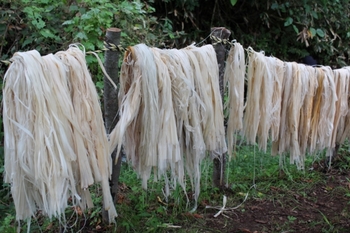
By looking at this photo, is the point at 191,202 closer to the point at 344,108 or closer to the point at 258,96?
the point at 258,96

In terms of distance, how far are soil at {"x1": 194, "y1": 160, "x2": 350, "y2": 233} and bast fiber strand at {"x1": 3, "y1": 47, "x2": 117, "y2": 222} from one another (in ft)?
3.89

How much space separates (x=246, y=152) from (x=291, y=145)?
161 centimetres

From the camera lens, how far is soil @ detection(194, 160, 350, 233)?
2662 millimetres

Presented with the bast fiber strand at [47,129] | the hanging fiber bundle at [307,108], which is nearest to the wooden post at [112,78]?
the bast fiber strand at [47,129]

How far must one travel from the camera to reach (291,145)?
108 inches

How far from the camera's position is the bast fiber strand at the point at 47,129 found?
1.61 meters

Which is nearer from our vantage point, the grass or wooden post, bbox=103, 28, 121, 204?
wooden post, bbox=103, 28, 121, 204

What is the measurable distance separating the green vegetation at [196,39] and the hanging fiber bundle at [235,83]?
41cm

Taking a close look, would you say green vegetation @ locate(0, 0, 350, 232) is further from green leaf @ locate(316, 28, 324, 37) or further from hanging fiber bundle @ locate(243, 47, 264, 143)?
hanging fiber bundle @ locate(243, 47, 264, 143)

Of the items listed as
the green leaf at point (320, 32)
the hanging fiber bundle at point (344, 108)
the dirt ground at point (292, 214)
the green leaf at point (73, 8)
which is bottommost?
the dirt ground at point (292, 214)

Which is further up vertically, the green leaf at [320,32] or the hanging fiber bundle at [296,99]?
the green leaf at [320,32]

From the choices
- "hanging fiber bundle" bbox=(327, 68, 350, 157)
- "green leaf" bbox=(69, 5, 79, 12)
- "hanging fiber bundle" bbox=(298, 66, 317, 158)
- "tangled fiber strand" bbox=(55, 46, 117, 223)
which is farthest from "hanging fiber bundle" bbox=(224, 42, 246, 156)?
"green leaf" bbox=(69, 5, 79, 12)

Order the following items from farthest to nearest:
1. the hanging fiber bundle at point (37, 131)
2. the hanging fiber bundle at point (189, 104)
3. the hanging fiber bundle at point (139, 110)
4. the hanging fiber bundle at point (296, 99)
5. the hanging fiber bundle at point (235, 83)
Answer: the hanging fiber bundle at point (296, 99) < the hanging fiber bundle at point (235, 83) < the hanging fiber bundle at point (189, 104) < the hanging fiber bundle at point (139, 110) < the hanging fiber bundle at point (37, 131)

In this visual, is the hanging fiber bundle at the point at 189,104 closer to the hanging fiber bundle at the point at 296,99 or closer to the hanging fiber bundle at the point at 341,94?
the hanging fiber bundle at the point at 296,99
